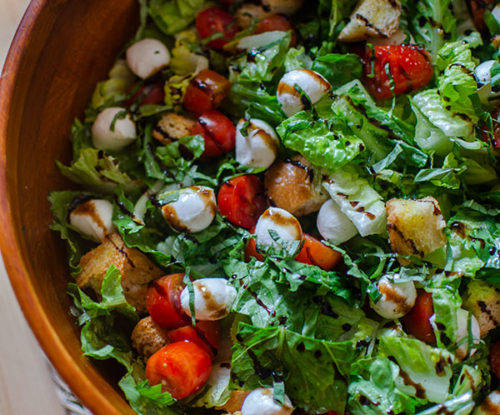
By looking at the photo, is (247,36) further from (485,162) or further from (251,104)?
(485,162)

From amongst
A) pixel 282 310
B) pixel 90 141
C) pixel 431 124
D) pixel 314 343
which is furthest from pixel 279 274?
pixel 90 141

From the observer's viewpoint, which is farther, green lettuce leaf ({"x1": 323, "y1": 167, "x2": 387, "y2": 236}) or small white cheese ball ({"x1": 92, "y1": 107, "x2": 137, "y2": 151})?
small white cheese ball ({"x1": 92, "y1": 107, "x2": 137, "y2": 151})

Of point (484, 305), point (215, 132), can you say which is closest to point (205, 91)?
point (215, 132)

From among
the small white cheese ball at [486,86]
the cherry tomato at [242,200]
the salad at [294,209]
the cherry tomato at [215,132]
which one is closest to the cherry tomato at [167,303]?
→ the salad at [294,209]

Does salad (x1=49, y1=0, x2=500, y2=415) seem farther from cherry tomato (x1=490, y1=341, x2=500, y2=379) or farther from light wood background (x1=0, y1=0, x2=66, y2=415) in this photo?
light wood background (x1=0, y1=0, x2=66, y2=415)

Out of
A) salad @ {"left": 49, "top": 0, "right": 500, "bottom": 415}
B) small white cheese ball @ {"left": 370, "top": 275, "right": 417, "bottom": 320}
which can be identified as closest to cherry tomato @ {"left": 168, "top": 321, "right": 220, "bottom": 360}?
salad @ {"left": 49, "top": 0, "right": 500, "bottom": 415}
